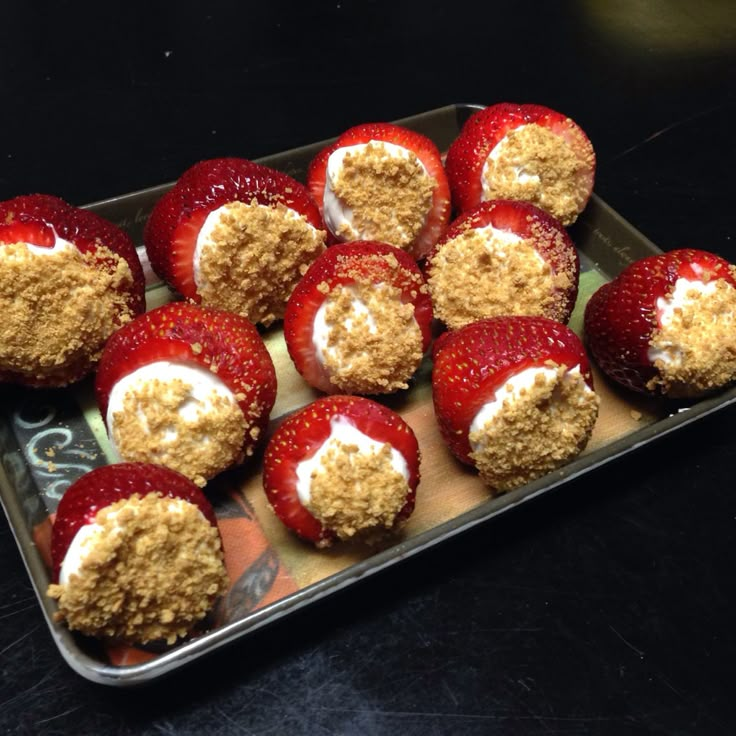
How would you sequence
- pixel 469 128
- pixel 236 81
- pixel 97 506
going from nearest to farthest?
pixel 97 506 < pixel 469 128 < pixel 236 81

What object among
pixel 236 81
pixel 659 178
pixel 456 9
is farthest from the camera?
pixel 456 9

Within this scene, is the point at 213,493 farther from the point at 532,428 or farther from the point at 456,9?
the point at 456,9

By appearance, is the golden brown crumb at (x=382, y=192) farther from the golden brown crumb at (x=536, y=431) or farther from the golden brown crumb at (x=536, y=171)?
the golden brown crumb at (x=536, y=431)

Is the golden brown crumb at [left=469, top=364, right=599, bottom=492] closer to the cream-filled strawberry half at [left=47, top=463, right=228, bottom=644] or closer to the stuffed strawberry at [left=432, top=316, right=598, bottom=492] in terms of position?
the stuffed strawberry at [left=432, top=316, right=598, bottom=492]

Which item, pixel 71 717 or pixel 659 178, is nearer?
pixel 71 717

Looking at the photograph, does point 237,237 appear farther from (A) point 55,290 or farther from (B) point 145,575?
(B) point 145,575

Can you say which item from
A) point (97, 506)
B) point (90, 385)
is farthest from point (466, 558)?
point (90, 385)

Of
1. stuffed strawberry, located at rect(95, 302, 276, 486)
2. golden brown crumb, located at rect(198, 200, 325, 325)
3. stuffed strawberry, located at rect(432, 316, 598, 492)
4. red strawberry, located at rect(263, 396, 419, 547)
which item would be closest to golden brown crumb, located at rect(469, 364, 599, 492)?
stuffed strawberry, located at rect(432, 316, 598, 492)
